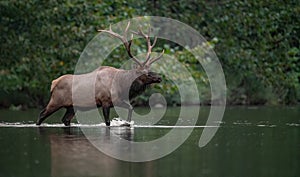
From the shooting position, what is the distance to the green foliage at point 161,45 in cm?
2170

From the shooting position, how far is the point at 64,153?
32.7ft

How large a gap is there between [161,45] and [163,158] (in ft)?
52.6

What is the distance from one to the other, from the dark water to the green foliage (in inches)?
310

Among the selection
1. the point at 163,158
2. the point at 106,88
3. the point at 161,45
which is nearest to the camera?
the point at 163,158

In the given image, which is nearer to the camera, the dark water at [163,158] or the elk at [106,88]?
the dark water at [163,158]

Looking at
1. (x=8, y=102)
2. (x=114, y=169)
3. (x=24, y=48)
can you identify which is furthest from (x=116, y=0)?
(x=114, y=169)

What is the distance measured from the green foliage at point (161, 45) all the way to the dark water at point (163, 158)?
7.86 metres

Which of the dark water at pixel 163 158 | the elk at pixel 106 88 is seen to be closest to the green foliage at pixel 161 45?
the elk at pixel 106 88

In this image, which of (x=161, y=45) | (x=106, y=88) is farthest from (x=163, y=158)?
Answer: (x=161, y=45)

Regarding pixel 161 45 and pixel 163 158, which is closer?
pixel 163 158

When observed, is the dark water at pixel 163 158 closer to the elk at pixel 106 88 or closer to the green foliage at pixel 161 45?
the elk at pixel 106 88

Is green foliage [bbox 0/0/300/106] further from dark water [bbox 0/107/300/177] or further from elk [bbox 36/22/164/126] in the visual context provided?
dark water [bbox 0/107/300/177]

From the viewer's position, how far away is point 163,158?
9.69 metres

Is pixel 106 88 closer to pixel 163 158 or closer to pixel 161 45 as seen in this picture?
pixel 163 158
